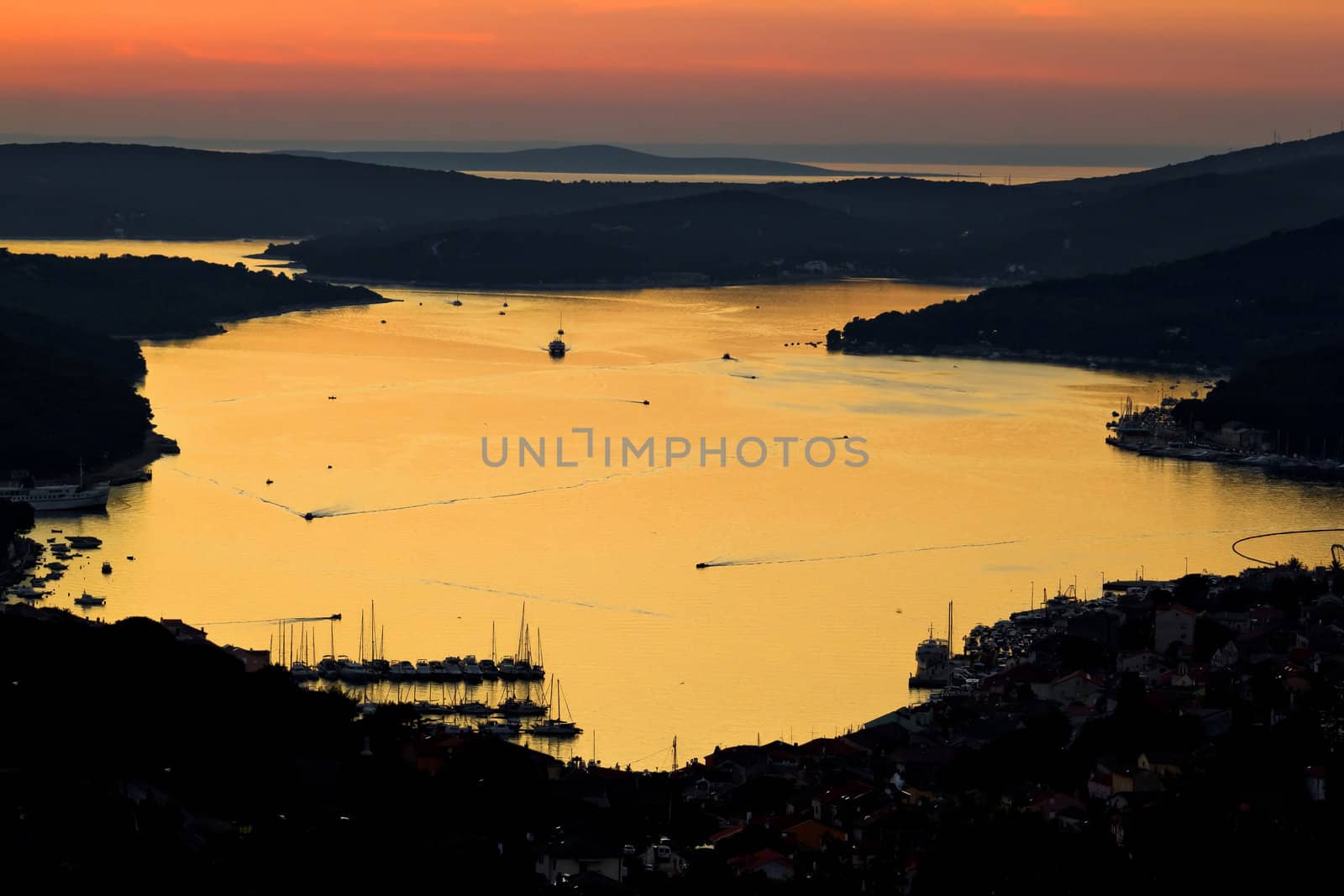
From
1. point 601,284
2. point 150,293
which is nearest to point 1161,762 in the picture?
point 150,293

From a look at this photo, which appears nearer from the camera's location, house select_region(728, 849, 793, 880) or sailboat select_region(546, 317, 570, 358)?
house select_region(728, 849, 793, 880)

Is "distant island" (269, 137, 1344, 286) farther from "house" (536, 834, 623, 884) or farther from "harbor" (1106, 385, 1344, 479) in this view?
"house" (536, 834, 623, 884)

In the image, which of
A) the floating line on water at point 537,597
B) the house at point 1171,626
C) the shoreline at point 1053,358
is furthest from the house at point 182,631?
the shoreline at point 1053,358

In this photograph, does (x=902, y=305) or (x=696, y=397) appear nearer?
(x=696, y=397)

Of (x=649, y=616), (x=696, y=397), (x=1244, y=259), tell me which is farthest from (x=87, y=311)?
(x=649, y=616)

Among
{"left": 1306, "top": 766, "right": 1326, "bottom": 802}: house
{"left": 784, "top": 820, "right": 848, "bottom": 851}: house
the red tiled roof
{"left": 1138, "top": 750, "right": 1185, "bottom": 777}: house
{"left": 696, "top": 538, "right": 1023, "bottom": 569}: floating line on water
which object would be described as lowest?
{"left": 696, "top": 538, "right": 1023, "bottom": 569}: floating line on water

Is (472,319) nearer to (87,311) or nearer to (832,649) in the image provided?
(87,311)

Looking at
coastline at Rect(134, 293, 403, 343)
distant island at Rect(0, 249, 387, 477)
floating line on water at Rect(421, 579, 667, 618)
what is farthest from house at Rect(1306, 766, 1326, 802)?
coastline at Rect(134, 293, 403, 343)
